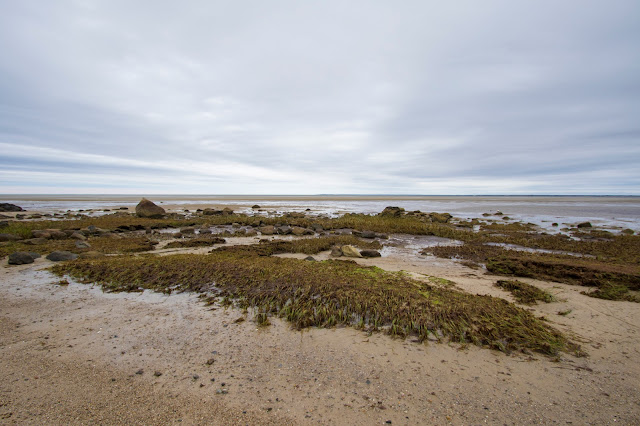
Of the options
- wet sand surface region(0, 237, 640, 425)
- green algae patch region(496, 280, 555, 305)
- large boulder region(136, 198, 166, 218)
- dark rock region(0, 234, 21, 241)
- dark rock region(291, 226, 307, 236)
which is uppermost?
large boulder region(136, 198, 166, 218)

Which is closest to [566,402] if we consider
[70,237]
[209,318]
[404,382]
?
[404,382]

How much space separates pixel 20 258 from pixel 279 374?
11708mm

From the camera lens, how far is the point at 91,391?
3639 millimetres

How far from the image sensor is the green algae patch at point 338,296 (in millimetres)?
5191

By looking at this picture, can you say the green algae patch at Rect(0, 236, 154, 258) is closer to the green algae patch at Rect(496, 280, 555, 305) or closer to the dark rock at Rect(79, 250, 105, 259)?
the dark rock at Rect(79, 250, 105, 259)

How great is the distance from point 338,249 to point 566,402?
965 centimetres

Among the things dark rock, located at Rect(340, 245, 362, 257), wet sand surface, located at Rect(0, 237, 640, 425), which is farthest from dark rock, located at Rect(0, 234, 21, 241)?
dark rock, located at Rect(340, 245, 362, 257)

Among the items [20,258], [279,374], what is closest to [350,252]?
[279,374]

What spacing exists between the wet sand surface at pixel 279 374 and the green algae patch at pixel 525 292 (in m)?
0.90

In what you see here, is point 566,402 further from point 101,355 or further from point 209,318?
point 101,355

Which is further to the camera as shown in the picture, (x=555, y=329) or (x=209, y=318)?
(x=209, y=318)

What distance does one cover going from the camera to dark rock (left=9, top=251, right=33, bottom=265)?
9.95 meters

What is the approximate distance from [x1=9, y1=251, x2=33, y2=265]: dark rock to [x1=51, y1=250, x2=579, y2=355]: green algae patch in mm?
1924

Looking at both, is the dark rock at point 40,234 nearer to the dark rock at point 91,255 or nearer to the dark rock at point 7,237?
the dark rock at point 7,237
